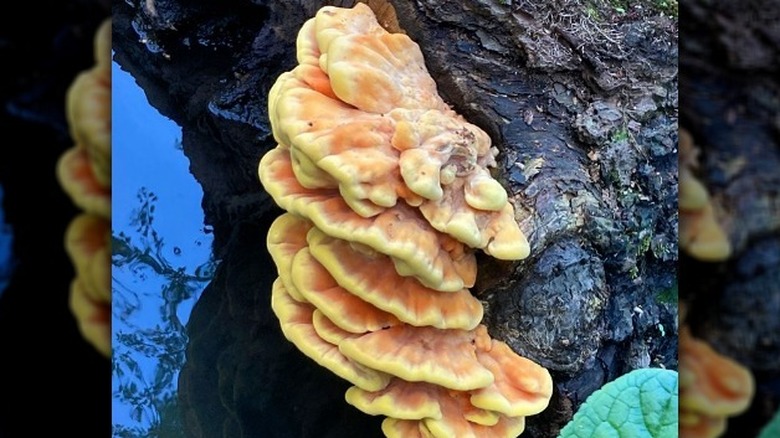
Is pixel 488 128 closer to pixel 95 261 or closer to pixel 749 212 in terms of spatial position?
pixel 749 212

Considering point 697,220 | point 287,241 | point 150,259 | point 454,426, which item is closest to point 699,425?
point 697,220

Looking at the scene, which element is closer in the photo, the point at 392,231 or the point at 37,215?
the point at 37,215

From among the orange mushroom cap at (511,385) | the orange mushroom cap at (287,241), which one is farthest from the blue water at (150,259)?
the orange mushroom cap at (511,385)

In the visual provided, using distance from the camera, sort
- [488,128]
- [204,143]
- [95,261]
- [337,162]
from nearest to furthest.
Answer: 1. [95,261]
2. [337,162]
3. [488,128]
4. [204,143]

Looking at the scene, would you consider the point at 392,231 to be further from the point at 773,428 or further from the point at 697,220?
the point at 773,428

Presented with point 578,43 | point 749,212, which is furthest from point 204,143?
point 749,212

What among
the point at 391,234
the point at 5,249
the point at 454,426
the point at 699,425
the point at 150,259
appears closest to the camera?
the point at 5,249

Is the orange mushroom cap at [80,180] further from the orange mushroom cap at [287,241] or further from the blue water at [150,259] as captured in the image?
the blue water at [150,259]
